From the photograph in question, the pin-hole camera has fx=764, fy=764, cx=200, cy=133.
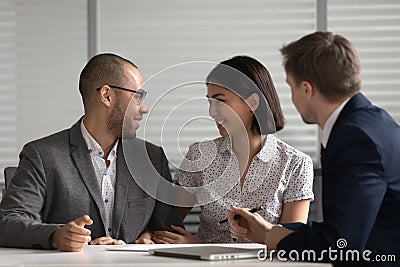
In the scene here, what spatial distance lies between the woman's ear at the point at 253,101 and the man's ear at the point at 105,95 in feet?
1.72

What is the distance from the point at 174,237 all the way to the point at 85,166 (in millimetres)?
403

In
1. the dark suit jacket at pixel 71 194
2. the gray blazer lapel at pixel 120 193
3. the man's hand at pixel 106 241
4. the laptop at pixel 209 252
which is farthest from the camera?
the gray blazer lapel at pixel 120 193

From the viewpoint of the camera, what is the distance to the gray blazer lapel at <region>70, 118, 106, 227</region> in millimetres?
2674

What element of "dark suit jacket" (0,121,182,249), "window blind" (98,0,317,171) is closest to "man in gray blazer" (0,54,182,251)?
"dark suit jacket" (0,121,182,249)

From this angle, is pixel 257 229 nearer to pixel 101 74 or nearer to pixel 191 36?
pixel 101 74

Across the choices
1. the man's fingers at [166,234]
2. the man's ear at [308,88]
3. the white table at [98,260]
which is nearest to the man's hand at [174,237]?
the man's fingers at [166,234]

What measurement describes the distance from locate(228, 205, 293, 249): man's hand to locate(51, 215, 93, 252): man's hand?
0.42 metres

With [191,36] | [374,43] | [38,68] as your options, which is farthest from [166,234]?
[374,43]

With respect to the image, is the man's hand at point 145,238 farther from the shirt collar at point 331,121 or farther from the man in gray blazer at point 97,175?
the shirt collar at point 331,121

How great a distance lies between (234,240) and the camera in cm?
273

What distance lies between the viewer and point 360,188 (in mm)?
1846

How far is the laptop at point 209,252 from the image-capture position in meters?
1.97

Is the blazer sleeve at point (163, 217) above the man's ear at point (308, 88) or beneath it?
beneath

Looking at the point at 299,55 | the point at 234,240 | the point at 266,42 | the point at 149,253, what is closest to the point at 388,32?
the point at 266,42
